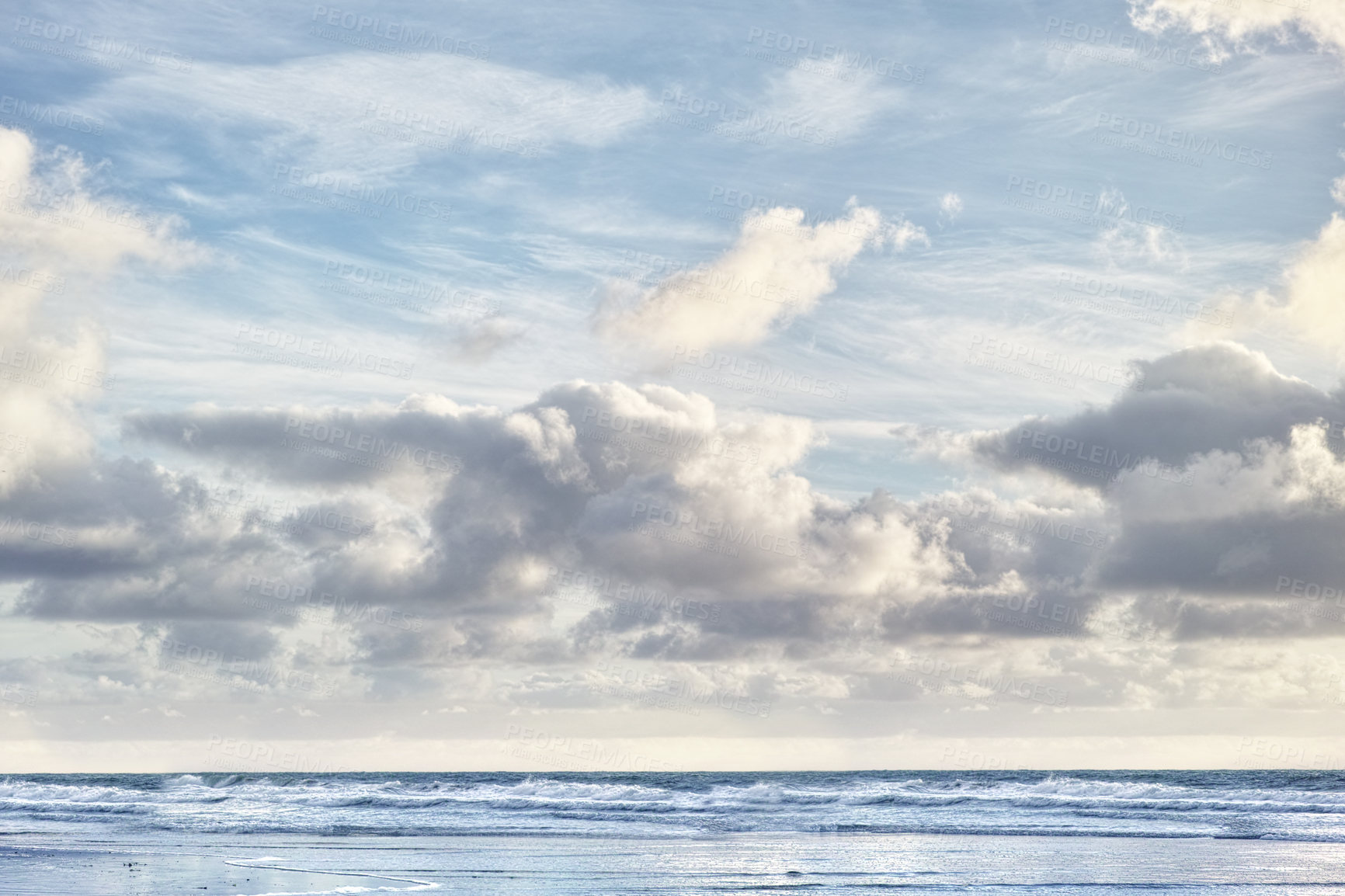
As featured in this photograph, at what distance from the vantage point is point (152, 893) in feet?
93.1

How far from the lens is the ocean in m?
29.8

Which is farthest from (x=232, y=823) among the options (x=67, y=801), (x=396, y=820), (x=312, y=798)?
(x=67, y=801)

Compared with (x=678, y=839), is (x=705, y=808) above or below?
below

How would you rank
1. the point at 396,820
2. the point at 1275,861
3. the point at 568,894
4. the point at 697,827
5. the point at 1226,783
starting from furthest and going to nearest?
the point at 1226,783, the point at 396,820, the point at 697,827, the point at 1275,861, the point at 568,894

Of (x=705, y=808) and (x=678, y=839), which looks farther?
(x=705, y=808)

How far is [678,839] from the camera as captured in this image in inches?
1772

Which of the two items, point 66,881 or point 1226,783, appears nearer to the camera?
point 66,881

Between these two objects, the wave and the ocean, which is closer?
the ocean

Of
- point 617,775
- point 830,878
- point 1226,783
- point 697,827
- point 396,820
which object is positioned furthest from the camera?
point 617,775

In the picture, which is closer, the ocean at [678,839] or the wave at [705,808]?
the ocean at [678,839]

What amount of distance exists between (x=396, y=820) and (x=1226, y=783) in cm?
6563

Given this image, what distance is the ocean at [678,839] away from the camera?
29.8 metres

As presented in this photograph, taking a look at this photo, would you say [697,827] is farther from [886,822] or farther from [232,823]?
[232,823]

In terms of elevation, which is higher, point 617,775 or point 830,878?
point 830,878
